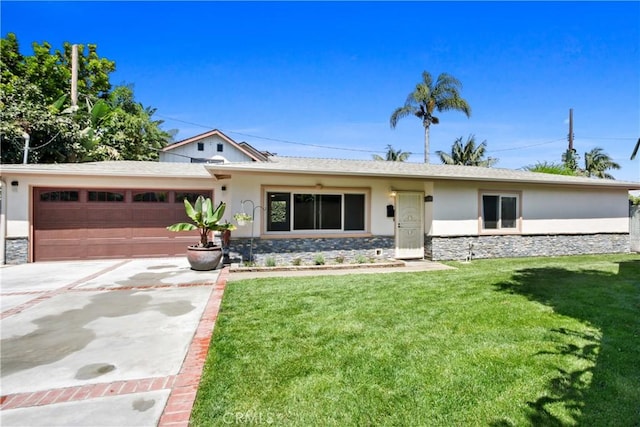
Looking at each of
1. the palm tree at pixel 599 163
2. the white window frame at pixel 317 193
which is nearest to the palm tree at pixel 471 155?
the palm tree at pixel 599 163

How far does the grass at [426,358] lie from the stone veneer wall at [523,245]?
4215mm

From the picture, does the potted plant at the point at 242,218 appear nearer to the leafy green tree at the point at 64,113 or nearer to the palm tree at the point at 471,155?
the leafy green tree at the point at 64,113

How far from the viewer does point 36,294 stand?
19.8ft

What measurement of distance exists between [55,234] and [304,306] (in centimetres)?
896

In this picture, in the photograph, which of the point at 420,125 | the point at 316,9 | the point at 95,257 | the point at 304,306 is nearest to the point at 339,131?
the point at 420,125

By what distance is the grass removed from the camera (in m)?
2.50

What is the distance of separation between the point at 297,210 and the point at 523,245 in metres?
7.88

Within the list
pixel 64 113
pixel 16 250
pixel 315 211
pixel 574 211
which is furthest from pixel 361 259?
pixel 64 113

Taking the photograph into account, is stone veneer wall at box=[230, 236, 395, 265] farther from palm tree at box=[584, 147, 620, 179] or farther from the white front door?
palm tree at box=[584, 147, 620, 179]

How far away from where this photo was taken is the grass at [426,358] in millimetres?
2496

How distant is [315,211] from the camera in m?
9.90

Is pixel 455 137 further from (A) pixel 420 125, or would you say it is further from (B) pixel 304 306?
(B) pixel 304 306

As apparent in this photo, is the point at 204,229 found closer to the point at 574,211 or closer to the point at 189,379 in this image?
the point at 189,379

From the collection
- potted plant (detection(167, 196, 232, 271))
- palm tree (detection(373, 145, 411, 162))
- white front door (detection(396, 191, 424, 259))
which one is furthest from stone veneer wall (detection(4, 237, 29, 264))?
palm tree (detection(373, 145, 411, 162))
